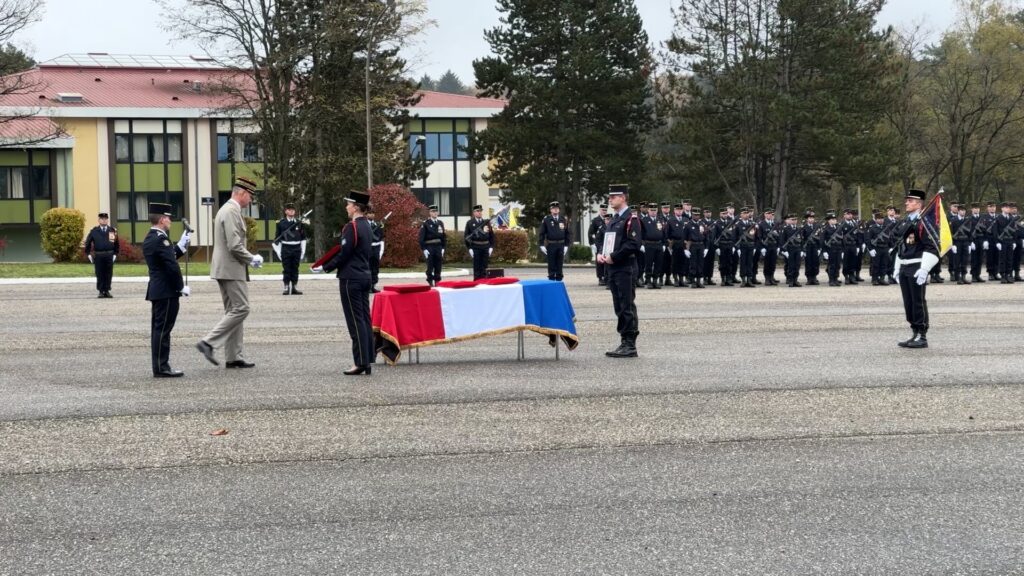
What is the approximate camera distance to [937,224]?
14.9m

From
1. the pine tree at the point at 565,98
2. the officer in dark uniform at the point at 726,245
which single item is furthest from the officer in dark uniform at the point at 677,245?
the pine tree at the point at 565,98

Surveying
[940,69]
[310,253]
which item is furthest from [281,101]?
[940,69]

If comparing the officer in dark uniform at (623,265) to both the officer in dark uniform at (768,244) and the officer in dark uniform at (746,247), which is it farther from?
the officer in dark uniform at (768,244)

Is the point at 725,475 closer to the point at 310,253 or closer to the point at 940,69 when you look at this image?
the point at 310,253

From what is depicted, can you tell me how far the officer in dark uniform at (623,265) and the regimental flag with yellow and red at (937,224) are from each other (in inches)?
154

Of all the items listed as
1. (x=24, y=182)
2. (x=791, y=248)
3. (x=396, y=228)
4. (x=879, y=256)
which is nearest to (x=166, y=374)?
(x=791, y=248)

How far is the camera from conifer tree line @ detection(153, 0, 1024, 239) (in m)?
49.2

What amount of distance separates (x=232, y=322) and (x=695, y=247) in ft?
63.2

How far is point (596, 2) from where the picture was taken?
180ft

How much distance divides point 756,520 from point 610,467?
148 cm

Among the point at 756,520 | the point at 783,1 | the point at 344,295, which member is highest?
the point at 783,1

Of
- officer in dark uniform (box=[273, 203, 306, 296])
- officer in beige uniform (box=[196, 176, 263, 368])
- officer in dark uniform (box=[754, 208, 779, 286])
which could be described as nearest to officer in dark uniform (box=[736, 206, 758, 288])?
officer in dark uniform (box=[754, 208, 779, 286])

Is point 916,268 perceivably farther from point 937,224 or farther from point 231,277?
point 231,277

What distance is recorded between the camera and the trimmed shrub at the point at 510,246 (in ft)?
165
